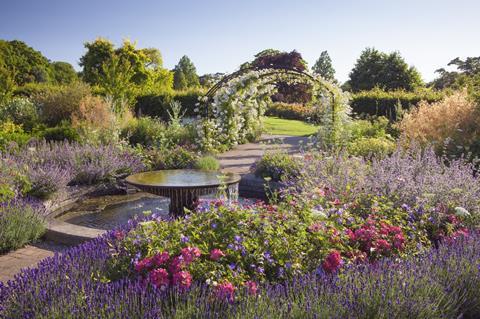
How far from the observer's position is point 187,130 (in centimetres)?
1177

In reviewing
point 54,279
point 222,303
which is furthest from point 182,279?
point 54,279

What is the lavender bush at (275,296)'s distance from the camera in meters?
2.12

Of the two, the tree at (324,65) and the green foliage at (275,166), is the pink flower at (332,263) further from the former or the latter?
the tree at (324,65)

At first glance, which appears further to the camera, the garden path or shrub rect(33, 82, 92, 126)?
shrub rect(33, 82, 92, 126)

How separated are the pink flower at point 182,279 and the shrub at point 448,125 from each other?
6.58m

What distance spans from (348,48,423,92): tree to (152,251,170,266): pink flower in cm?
3443

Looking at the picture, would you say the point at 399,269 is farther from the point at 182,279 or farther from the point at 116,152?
the point at 116,152

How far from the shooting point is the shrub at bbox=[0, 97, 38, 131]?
14.9 metres

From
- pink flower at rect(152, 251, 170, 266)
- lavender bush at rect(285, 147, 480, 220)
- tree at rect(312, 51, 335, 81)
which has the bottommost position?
pink flower at rect(152, 251, 170, 266)

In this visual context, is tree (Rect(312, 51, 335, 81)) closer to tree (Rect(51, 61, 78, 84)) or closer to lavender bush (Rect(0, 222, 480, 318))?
tree (Rect(51, 61, 78, 84))

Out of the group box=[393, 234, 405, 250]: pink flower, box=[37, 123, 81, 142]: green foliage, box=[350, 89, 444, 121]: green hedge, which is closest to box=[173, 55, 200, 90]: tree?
box=[350, 89, 444, 121]: green hedge

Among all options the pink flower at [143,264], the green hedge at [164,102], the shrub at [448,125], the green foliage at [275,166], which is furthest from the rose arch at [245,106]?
the pink flower at [143,264]

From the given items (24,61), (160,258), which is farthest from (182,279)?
(24,61)

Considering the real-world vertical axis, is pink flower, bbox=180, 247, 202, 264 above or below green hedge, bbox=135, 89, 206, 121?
below
